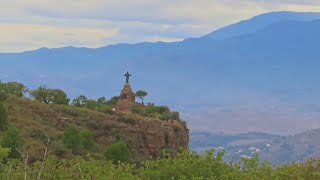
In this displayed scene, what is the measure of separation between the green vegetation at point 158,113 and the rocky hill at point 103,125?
4126 mm

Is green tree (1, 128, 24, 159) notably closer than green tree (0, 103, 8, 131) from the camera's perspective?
Yes

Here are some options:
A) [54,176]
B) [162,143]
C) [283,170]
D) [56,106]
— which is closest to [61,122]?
[56,106]

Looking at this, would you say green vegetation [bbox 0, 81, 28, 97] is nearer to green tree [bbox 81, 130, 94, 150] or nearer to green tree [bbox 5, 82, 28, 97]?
green tree [bbox 5, 82, 28, 97]

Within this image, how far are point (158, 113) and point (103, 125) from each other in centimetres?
1396

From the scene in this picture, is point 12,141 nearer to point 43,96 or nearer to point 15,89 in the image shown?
point 43,96

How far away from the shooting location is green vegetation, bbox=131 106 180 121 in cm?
9096

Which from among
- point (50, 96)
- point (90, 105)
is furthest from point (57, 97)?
point (90, 105)

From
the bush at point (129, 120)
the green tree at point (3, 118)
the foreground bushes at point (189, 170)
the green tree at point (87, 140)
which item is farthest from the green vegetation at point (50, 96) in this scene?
the foreground bushes at point (189, 170)

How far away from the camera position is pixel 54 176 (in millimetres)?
37469

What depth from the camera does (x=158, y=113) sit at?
94.6 meters

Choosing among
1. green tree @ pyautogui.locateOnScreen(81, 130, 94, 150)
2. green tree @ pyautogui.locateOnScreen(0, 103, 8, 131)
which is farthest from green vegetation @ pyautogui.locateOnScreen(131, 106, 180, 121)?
green tree @ pyautogui.locateOnScreen(0, 103, 8, 131)

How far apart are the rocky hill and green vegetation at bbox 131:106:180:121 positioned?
4126 millimetres

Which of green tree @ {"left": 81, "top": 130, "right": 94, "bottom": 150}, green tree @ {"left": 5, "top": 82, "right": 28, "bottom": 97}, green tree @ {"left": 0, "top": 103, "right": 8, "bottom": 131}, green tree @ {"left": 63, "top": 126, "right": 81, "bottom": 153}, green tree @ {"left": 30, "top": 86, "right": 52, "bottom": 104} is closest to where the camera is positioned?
green tree @ {"left": 63, "top": 126, "right": 81, "bottom": 153}

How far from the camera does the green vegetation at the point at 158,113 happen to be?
298 feet
